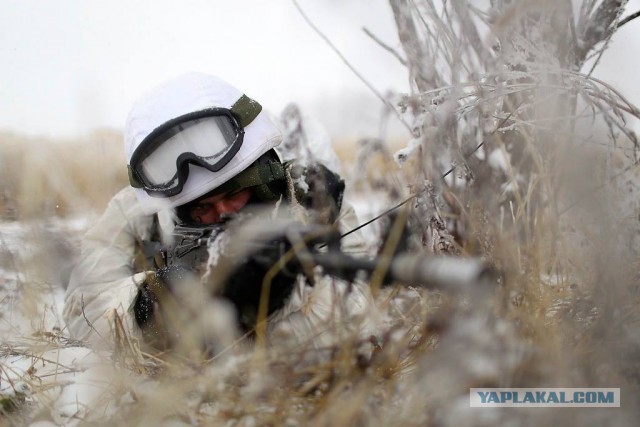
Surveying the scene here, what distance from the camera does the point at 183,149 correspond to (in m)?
1.47

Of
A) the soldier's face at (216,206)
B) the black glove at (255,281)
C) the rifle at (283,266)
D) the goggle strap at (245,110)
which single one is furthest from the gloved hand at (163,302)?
the goggle strap at (245,110)

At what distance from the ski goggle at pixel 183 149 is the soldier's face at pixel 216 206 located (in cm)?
11

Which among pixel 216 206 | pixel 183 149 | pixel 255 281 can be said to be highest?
pixel 183 149

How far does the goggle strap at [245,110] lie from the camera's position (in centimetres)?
158

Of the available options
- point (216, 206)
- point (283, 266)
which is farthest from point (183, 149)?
point (283, 266)

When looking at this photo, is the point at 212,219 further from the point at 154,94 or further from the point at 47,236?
the point at 47,236

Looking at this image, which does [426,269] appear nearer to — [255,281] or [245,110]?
[255,281]

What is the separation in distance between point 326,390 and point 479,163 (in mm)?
1088

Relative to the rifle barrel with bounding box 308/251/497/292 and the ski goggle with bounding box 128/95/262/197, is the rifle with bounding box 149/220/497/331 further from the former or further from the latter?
the ski goggle with bounding box 128/95/262/197

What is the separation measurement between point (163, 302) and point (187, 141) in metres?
0.50

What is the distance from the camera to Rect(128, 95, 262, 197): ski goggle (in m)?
1.47

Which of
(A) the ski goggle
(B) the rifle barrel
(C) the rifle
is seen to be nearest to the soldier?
(A) the ski goggle

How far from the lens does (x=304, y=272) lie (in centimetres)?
99

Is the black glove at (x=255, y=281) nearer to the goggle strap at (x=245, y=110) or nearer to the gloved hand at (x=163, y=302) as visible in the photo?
the gloved hand at (x=163, y=302)
